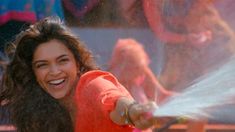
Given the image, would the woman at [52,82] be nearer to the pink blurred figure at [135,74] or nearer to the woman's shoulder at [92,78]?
the woman's shoulder at [92,78]

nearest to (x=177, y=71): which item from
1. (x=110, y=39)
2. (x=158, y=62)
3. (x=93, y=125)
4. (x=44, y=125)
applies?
(x=158, y=62)

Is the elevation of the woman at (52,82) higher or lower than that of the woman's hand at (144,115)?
higher

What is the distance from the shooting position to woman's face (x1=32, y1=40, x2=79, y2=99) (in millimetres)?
3229

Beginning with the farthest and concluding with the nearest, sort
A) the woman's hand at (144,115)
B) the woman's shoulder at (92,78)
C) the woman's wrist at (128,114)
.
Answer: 1. the woman's shoulder at (92,78)
2. the woman's wrist at (128,114)
3. the woman's hand at (144,115)

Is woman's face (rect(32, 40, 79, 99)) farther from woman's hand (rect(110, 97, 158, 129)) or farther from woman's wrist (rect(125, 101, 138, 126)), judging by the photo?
woman's wrist (rect(125, 101, 138, 126))

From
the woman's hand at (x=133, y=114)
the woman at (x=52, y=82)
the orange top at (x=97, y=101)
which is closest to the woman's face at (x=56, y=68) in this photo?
the woman at (x=52, y=82)

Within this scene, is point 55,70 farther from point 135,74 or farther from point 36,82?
point 135,74

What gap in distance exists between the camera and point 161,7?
4.75 metres

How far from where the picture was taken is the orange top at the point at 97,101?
9.21 feet

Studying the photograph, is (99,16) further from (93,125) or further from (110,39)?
(93,125)

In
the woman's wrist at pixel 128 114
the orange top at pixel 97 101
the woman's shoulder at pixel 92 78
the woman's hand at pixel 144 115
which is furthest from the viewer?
the woman's shoulder at pixel 92 78

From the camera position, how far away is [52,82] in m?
3.23

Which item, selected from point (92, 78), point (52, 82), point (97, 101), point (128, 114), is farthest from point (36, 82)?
point (128, 114)

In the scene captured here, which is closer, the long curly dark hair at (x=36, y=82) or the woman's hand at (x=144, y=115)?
the woman's hand at (x=144, y=115)
